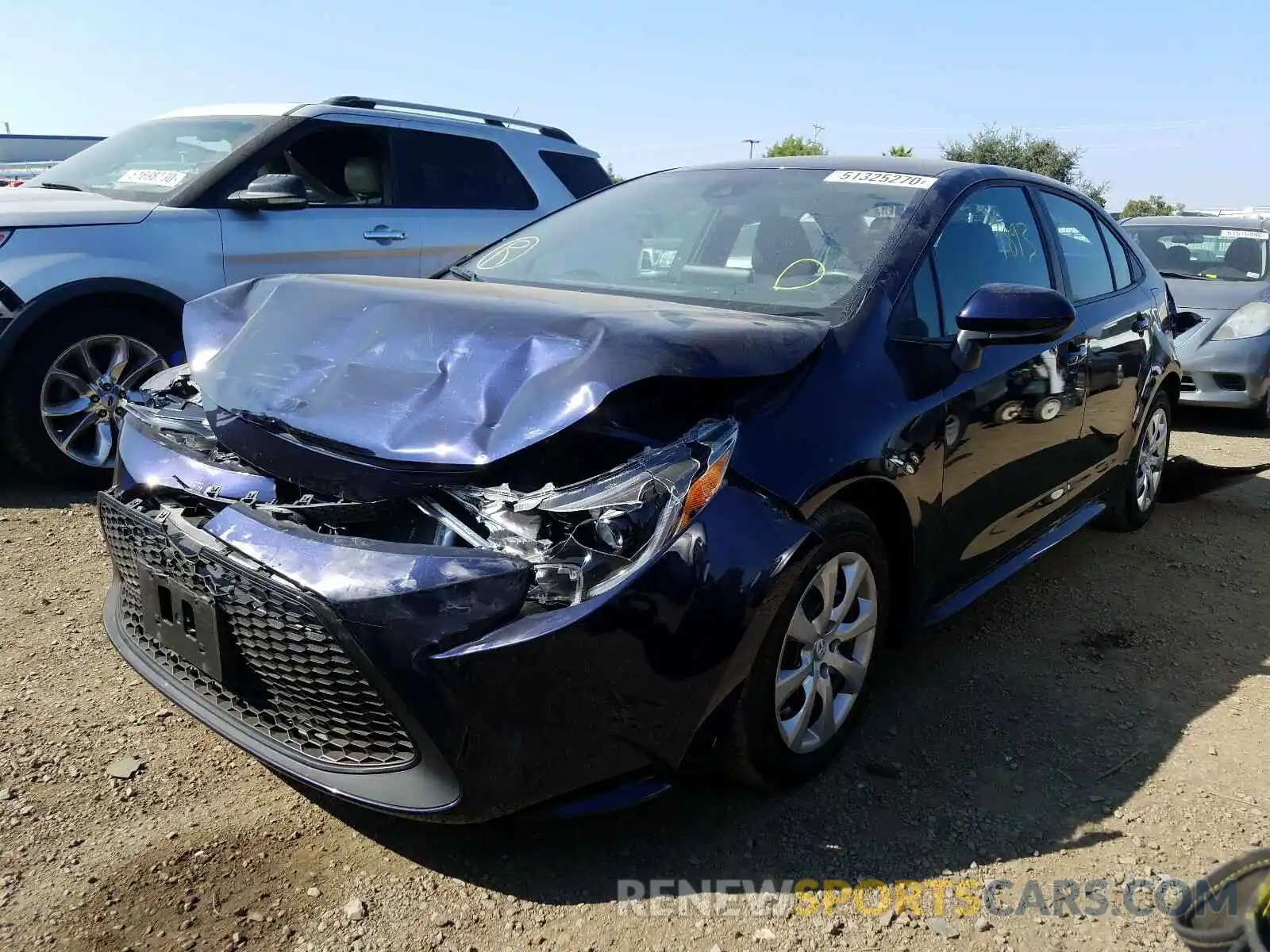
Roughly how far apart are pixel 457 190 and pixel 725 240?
10.7ft

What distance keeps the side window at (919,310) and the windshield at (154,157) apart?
388 centimetres

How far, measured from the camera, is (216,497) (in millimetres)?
2283

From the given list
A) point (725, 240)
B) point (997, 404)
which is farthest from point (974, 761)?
point (725, 240)

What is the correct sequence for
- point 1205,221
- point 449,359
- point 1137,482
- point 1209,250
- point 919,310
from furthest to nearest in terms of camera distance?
1. point 1205,221
2. point 1209,250
3. point 1137,482
4. point 919,310
5. point 449,359

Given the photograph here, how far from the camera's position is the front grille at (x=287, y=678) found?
198 cm

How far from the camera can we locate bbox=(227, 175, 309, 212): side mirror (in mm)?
5004

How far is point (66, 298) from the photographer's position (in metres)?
4.48

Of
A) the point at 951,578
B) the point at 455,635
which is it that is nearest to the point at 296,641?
the point at 455,635

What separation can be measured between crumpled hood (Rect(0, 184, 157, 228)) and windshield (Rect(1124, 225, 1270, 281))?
7544 mm

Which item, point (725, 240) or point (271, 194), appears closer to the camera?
point (725, 240)

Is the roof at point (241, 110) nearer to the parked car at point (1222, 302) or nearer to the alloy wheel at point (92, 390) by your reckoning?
the alloy wheel at point (92, 390)

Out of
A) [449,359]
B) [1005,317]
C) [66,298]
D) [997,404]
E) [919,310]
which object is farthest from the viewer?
[66,298]

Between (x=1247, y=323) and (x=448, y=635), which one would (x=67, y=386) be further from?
(x=1247, y=323)

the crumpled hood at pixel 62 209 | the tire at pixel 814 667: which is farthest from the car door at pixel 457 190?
the tire at pixel 814 667
